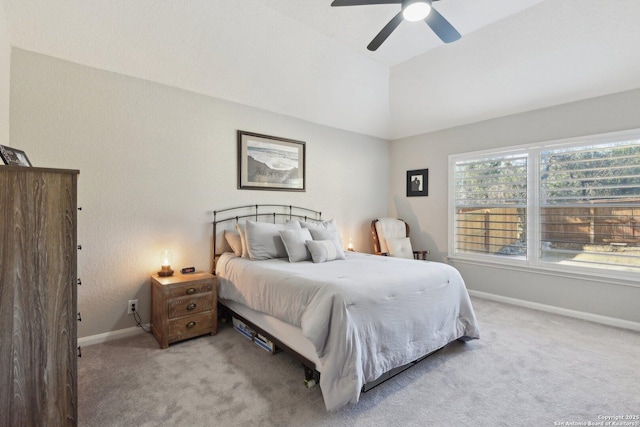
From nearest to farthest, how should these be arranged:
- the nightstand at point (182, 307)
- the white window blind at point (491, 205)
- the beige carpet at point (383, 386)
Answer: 1. the beige carpet at point (383, 386)
2. the nightstand at point (182, 307)
3. the white window blind at point (491, 205)

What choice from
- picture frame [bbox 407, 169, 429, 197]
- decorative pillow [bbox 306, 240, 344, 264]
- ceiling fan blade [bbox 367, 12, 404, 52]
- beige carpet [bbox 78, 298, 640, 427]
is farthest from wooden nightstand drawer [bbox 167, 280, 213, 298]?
picture frame [bbox 407, 169, 429, 197]

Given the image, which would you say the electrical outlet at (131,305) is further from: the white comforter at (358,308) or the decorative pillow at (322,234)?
the decorative pillow at (322,234)

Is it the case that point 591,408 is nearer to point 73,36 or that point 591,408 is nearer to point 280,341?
point 280,341

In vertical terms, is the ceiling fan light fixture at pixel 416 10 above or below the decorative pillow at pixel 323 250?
above

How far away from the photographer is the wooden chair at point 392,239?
4613mm

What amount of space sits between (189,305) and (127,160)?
154cm

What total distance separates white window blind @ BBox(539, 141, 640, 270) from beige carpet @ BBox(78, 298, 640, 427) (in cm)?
96

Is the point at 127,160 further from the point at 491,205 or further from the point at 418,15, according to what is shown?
the point at 491,205

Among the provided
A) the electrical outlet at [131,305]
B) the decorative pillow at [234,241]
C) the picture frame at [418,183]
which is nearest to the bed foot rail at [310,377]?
the decorative pillow at [234,241]

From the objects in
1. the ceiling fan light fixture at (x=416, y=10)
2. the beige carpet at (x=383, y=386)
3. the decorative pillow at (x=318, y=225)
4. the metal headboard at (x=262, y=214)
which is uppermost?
the ceiling fan light fixture at (x=416, y=10)

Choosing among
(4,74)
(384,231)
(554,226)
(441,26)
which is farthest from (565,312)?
(4,74)

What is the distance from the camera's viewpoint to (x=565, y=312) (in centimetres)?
358

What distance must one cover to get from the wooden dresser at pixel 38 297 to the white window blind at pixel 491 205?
4.60 m

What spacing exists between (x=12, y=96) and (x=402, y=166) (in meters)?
4.92
